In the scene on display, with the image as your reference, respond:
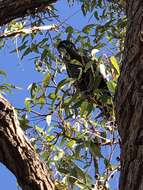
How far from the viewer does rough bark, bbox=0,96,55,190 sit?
158 centimetres

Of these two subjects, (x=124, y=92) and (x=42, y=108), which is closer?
(x=124, y=92)

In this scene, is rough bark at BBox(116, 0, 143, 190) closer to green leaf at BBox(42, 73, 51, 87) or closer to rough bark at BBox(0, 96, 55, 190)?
rough bark at BBox(0, 96, 55, 190)

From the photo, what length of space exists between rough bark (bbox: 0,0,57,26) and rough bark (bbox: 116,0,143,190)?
92 centimetres

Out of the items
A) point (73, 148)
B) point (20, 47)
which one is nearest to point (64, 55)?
point (73, 148)

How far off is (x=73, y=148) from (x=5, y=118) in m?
0.40

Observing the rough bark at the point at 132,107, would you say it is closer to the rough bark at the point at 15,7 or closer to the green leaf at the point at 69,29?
the rough bark at the point at 15,7

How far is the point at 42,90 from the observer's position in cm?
214

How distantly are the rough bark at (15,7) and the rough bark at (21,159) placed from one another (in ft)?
1.46

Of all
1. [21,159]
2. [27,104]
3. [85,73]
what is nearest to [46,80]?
[27,104]

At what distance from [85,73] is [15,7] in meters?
0.37

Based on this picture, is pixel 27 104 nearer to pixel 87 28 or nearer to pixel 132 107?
pixel 87 28

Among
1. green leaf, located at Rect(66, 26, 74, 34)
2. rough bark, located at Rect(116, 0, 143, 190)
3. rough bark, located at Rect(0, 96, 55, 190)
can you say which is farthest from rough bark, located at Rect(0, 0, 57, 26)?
rough bark, located at Rect(116, 0, 143, 190)

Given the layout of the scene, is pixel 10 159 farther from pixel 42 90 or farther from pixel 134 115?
pixel 134 115

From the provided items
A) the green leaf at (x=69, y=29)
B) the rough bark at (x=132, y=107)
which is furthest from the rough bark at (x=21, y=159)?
the green leaf at (x=69, y=29)
